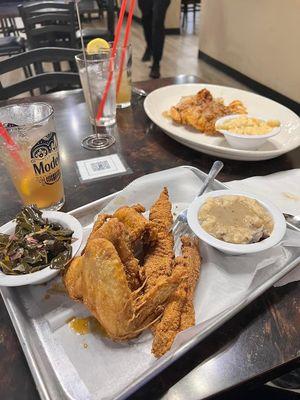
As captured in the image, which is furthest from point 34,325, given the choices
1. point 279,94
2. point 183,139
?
point 279,94

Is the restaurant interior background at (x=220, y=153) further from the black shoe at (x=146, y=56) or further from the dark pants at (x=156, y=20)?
the dark pants at (x=156, y=20)

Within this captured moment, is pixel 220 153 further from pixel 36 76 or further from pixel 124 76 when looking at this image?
pixel 36 76

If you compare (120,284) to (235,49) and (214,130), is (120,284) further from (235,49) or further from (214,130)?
(235,49)

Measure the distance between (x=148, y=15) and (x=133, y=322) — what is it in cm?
506

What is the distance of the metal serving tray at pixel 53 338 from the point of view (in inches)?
21.0

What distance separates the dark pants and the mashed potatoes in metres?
4.12

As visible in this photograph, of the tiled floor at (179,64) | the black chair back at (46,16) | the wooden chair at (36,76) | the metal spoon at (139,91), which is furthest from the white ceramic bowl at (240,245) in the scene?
the tiled floor at (179,64)

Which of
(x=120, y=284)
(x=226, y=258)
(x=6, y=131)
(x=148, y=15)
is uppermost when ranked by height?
(x=6, y=131)

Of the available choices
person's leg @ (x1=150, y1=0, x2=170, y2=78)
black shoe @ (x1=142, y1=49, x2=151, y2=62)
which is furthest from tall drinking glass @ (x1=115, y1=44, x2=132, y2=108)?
black shoe @ (x1=142, y1=49, x2=151, y2=62)

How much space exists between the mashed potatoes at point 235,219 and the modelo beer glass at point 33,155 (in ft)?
1.39

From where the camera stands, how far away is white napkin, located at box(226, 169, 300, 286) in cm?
97

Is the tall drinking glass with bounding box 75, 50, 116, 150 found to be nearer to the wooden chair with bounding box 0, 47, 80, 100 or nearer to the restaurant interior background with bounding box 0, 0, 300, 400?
the restaurant interior background with bounding box 0, 0, 300, 400

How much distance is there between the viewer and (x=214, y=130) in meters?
1.30

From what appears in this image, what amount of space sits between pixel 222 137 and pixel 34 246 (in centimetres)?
90
